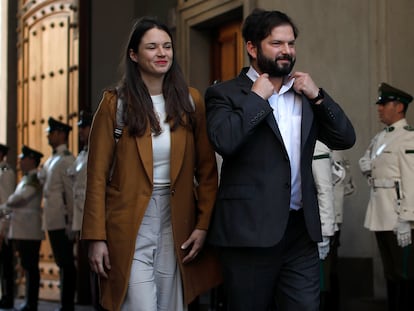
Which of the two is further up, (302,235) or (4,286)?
(302,235)

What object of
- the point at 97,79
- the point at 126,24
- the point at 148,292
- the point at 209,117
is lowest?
the point at 148,292

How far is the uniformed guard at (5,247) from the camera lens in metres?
10.3

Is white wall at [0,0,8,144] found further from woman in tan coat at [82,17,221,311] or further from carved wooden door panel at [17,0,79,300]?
woman in tan coat at [82,17,221,311]

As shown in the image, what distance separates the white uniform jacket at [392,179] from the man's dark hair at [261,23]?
303 cm

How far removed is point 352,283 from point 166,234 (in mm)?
4492

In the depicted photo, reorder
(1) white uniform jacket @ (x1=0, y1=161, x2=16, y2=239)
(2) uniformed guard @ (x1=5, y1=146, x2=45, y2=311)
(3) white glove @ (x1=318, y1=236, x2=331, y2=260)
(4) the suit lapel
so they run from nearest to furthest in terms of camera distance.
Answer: (4) the suit lapel, (3) white glove @ (x1=318, y1=236, x2=331, y2=260), (2) uniformed guard @ (x1=5, y1=146, x2=45, y2=311), (1) white uniform jacket @ (x1=0, y1=161, x2=16, y2=239)

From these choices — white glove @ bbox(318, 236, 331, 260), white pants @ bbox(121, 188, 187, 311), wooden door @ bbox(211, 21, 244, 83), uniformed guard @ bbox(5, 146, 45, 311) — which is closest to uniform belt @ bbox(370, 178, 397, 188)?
white glove @ bbox(318, 236, 331, 260)

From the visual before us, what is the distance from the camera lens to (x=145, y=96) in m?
3.94

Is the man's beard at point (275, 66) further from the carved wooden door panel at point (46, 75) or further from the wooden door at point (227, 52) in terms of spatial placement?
the carved wooden door panel at point (46, 75)

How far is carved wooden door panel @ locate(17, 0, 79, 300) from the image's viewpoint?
448 inches

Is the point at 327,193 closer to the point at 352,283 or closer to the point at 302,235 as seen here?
the point at 352,283

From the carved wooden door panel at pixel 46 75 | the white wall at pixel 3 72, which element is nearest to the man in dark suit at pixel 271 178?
the carved wooden door panel at pixel 46 75

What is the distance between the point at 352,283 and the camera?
8.05 meters

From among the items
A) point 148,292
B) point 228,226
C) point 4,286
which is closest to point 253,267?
point 228,226
